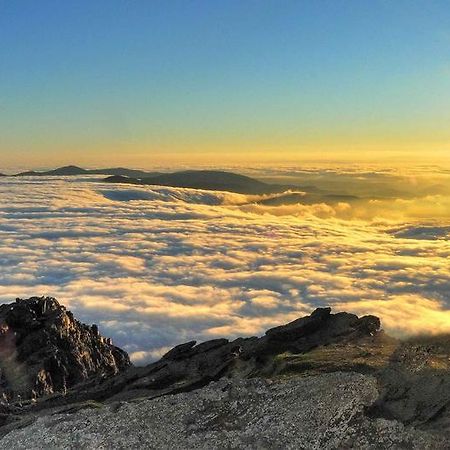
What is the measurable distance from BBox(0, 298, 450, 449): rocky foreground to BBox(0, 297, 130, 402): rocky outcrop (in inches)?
1141

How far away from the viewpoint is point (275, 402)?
176ft

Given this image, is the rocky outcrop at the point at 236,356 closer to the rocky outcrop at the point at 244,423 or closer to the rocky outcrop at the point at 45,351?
the rocky outcrop at the point at 244,423

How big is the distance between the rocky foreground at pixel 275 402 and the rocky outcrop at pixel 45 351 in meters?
29.0

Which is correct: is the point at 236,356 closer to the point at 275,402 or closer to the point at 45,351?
the point at 275,402

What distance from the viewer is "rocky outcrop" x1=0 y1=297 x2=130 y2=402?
117875mm

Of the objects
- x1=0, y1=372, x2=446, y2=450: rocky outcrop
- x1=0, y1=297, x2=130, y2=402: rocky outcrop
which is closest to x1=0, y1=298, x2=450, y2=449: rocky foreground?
x1=0, y1=372, x2=446, y2=450: rocky outcrop

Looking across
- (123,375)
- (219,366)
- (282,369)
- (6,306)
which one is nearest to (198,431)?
(282,369)

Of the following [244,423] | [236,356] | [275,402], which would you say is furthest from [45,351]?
[244,423]

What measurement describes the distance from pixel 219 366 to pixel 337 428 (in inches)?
1406

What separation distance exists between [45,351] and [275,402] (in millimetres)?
88757

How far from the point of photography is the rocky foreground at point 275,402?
46750mm

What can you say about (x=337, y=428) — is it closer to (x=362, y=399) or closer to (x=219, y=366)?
(x=362, y=399)

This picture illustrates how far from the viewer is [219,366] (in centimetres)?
8056

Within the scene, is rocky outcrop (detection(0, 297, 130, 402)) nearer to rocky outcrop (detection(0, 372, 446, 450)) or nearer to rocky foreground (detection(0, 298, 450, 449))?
rocky foreground (detection(0, 298, 450, 449))
